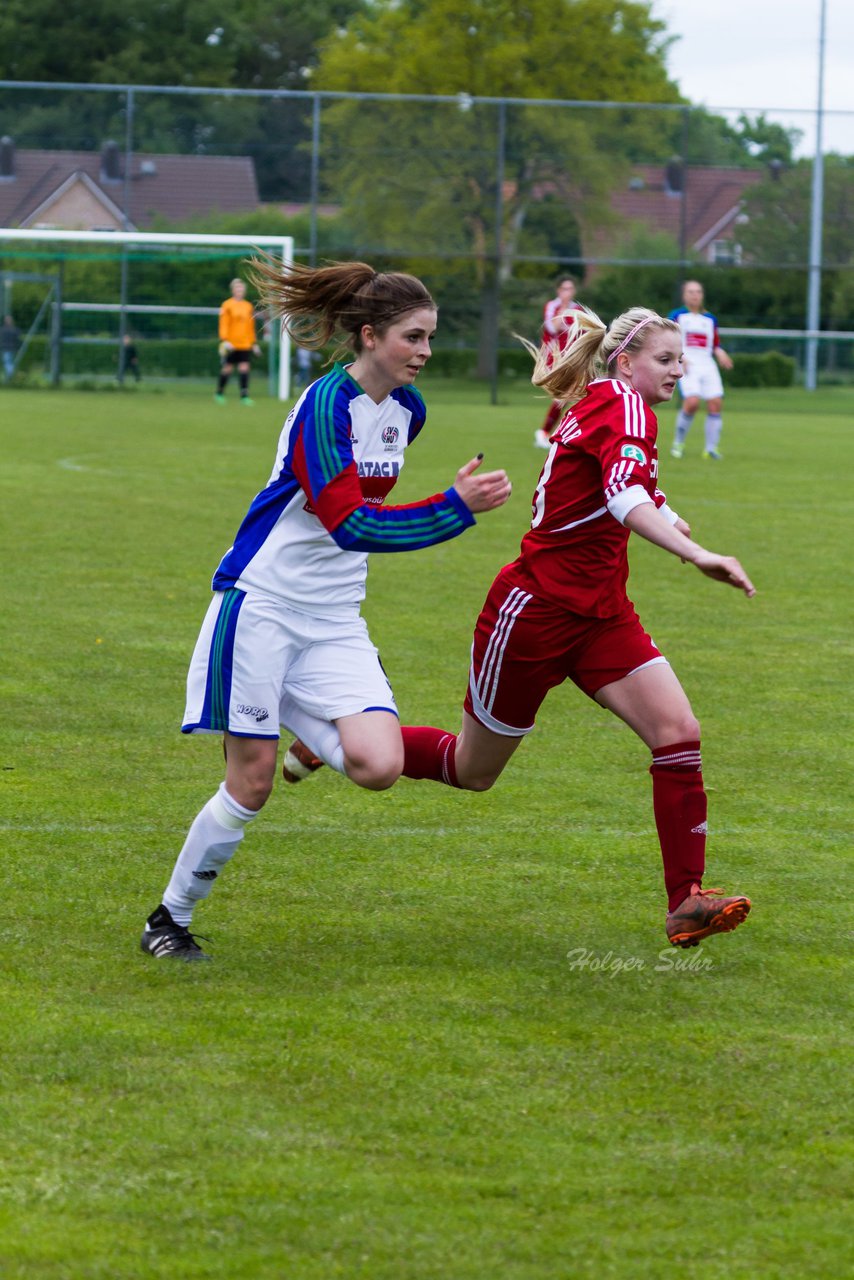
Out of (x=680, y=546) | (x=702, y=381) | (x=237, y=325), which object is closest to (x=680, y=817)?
(x=680, y=546)

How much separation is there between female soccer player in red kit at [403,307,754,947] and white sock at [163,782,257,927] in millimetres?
845

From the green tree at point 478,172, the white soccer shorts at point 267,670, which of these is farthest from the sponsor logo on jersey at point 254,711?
the green tree at point 478,172

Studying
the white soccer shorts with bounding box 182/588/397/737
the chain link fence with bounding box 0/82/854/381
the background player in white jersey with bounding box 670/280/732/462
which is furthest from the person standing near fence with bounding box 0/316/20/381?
the white soccer shorts with bounding box 182/588/397/737

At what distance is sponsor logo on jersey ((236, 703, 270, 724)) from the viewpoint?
14.9 ft

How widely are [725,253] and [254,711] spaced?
110ft

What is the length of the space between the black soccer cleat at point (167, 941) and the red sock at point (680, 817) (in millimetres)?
1258

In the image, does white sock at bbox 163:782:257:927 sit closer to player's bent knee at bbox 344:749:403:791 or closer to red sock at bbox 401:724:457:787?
player's bent knee at bbox 344:749:403:791

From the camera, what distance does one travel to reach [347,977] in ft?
15.0

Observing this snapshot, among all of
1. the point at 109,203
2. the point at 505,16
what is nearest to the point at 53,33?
the point at 505,16

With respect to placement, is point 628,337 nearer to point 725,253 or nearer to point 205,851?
point 205,851

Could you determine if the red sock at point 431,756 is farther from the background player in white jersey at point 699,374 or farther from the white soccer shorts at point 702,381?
the white soccer shorts at point 702,381

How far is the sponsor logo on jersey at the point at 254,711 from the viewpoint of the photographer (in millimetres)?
4531

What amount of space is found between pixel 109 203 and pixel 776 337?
13733mm

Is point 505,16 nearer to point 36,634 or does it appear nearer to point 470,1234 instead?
point 36,634
